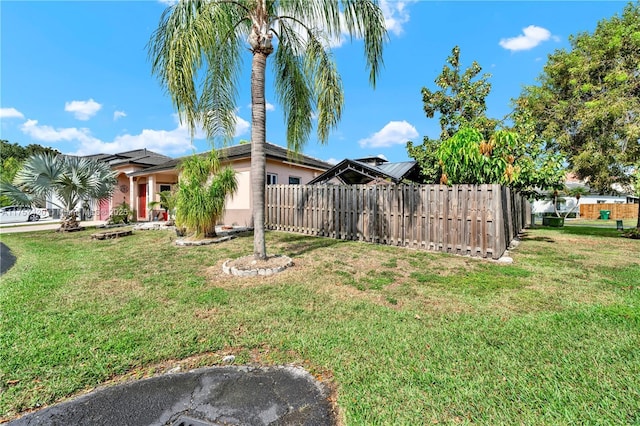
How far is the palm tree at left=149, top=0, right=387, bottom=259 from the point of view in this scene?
4934mm

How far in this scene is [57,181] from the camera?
1119 cm

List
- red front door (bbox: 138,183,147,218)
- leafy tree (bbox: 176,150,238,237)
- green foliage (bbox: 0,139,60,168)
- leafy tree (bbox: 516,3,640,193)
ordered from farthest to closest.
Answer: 1. green foliage (bbox: 0,139,60,168)
2. red front door (bbox: 138,183,147,218)
3. leafy tree (bbox: 516,3,640,193)
4. leafy tree (bbox: 176,150,238,237)

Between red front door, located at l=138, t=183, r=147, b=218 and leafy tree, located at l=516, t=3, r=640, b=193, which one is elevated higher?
leafy tree, located at l=516, t=3, r=640, b=193

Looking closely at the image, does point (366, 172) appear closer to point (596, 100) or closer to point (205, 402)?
point (596, 100)

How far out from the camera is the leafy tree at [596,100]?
1209 centimetres

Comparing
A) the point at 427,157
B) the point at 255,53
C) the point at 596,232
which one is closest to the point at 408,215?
the point at 255,53

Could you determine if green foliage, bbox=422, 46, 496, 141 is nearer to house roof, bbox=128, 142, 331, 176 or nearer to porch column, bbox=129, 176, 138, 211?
house roof, bbox=128, 142, 331, 176

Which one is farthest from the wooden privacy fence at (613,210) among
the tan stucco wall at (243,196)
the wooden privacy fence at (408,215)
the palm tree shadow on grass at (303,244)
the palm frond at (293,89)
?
the palm frond at (293,89)

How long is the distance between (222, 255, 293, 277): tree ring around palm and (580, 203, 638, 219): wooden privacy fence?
3648cm

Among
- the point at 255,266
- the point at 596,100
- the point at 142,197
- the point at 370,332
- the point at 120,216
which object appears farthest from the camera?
the point at 142,197

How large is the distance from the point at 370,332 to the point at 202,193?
7.60 m

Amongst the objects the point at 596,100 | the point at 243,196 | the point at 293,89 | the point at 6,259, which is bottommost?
the point at 6,259


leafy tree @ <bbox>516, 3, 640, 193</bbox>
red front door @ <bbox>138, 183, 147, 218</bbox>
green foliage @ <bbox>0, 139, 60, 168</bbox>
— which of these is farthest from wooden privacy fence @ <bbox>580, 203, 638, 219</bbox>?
green foliage @ <bbox>0, 139, 60, 168</bbox>

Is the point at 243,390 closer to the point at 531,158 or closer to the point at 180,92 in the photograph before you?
the point at 180,92
